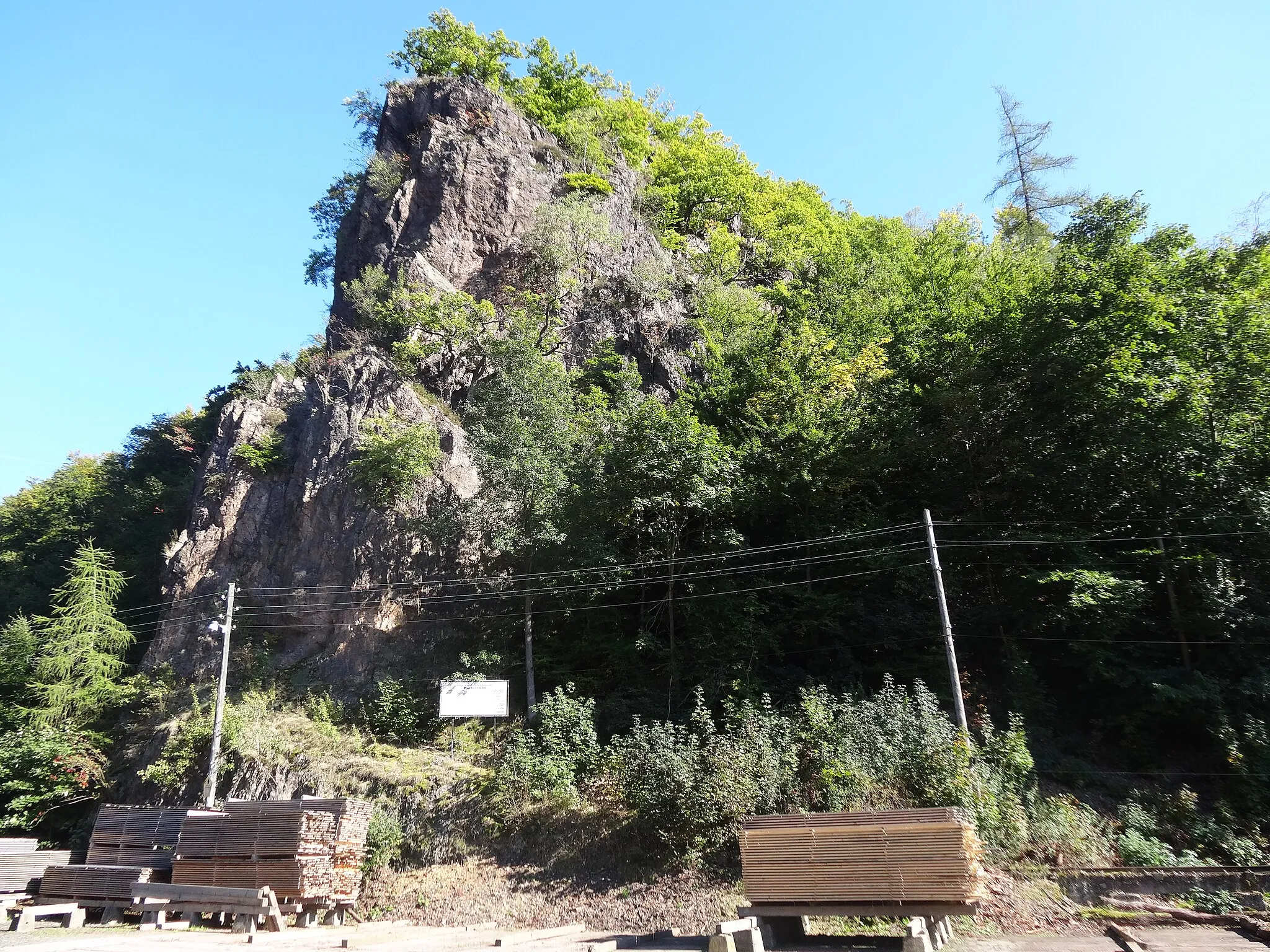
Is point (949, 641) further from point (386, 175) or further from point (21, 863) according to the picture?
point (386, 175)

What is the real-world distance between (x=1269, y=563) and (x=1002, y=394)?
687 cm

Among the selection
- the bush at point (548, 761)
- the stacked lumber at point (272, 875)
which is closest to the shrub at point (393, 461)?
the bush at point (548, 761)

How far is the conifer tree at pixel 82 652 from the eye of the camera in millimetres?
22000

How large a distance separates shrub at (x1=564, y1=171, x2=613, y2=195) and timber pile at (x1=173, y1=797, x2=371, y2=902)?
29803 mm

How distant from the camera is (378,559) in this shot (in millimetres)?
23031

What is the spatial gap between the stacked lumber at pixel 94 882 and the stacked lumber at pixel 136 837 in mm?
368

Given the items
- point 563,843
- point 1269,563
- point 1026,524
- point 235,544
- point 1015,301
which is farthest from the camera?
point 235,544

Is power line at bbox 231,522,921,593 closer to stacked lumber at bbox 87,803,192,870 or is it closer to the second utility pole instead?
the second utility pole

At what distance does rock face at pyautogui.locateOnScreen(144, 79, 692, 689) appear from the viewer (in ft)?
73.9

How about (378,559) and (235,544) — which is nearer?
(378,559)

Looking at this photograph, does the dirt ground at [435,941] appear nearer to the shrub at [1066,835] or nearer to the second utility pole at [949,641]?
the shrub at [1066,835]

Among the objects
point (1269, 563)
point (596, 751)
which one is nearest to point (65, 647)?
point (596, 751)

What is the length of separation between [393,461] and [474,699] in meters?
8.84

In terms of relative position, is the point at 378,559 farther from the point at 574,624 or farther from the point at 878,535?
the point at 878,535
